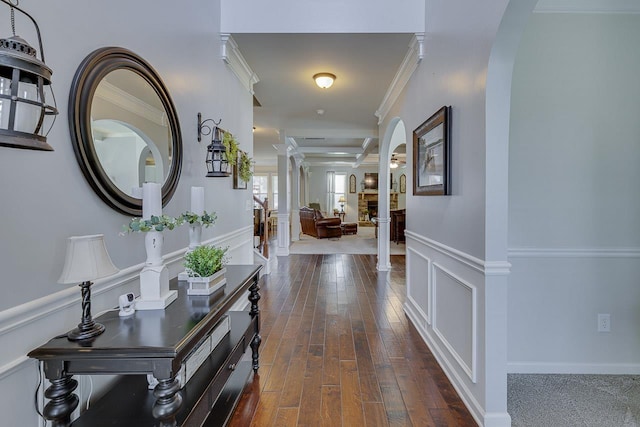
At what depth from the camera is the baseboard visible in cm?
226

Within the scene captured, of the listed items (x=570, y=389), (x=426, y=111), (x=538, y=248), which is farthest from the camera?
(x=426, y=111)

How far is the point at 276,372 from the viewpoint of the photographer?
7.58ft

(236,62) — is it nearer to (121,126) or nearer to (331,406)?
(121,126)

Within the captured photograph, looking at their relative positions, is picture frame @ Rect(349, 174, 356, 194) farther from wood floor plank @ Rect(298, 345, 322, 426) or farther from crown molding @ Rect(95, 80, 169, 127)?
crown molding @ Rect(95, 80, 169, 127)

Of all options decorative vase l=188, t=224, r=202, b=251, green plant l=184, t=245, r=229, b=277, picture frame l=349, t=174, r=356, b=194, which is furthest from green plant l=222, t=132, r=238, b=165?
picture frame l=349, t=174, r=356, b=194

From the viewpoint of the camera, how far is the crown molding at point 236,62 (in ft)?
9.50

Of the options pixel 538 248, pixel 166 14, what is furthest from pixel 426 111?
pixel 166 14

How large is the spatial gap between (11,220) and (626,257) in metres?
3.44

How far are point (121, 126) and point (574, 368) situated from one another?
3.32 meters

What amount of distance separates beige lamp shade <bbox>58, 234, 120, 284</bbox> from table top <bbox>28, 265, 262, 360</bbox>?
0.23m

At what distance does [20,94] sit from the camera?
815 mm

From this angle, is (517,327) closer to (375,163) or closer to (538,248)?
(538,248)

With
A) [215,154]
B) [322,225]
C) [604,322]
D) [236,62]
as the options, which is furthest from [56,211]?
[322,225]

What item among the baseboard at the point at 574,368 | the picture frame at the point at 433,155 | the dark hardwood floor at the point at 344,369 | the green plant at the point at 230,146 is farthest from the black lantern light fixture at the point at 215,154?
the baseboard at the point at 574,368
